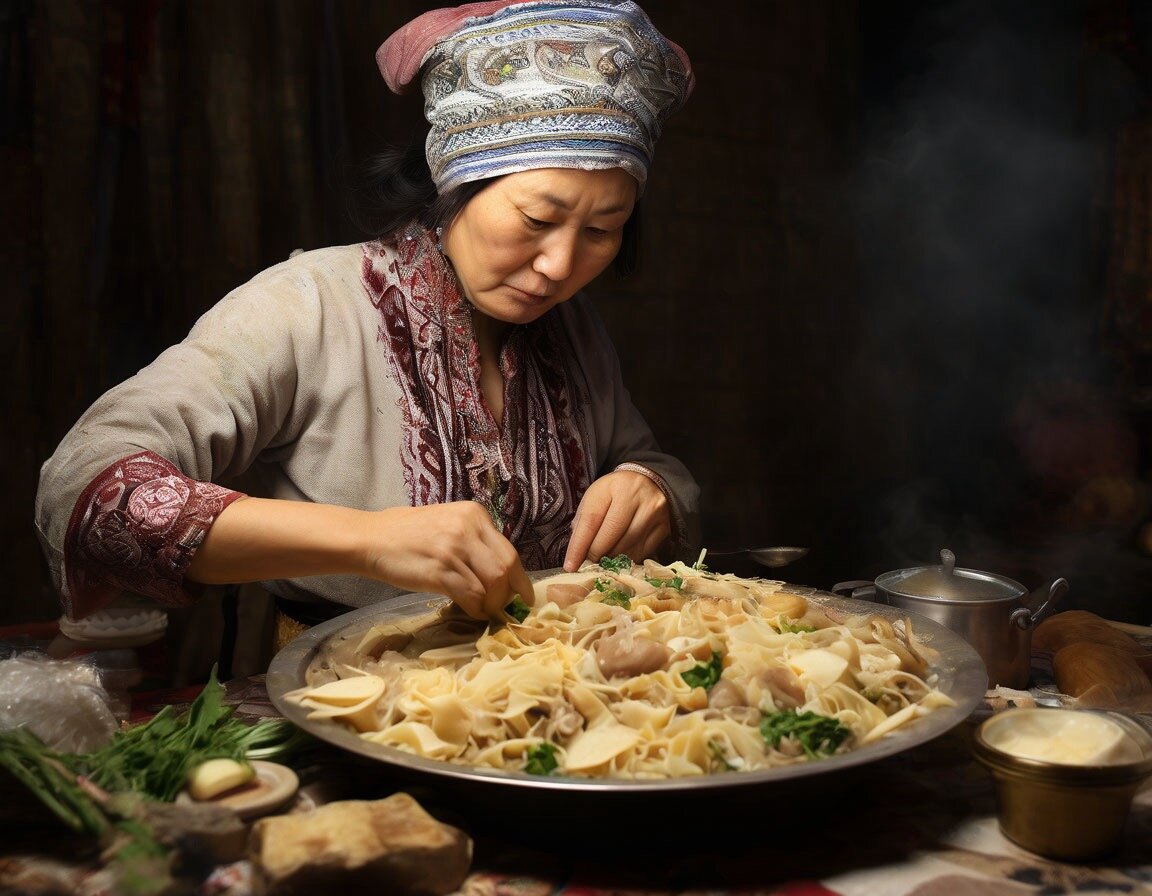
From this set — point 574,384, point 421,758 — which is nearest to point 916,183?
point 574,384

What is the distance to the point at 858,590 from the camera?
250 centimetres

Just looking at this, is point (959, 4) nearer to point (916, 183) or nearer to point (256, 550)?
point (916, 183)

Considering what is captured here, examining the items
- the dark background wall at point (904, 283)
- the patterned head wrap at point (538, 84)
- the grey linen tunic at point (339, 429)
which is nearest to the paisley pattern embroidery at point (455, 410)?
the grey linen tunic at point (339, 429)

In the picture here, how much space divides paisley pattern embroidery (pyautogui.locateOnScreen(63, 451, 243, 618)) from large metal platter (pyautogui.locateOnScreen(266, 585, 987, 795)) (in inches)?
11.3

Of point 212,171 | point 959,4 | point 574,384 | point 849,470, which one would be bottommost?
point 849,470

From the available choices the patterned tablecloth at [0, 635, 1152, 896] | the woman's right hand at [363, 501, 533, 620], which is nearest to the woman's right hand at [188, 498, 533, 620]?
the woman's right hand at [363, 501, 533, 620]

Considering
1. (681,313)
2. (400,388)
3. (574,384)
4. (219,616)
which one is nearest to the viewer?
(400,388)

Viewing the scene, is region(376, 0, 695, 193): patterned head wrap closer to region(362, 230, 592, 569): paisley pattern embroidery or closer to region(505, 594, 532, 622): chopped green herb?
region(362, 230, 592, 569): paisley pattern embroidery

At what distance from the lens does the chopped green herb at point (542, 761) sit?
1524mm

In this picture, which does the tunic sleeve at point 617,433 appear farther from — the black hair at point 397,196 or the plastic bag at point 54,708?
the plastic bag at point 54,708

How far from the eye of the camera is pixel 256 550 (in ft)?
6.67

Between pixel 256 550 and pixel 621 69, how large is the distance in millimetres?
1346

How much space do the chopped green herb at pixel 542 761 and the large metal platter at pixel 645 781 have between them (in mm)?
80

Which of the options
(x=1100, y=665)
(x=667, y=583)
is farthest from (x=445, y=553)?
(x=1100, y=665)
